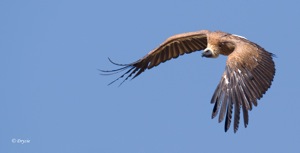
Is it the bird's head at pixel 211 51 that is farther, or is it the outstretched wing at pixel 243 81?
the bird's head at pixel 211 51

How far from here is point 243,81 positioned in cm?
1362

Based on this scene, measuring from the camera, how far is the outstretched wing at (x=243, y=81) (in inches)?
509

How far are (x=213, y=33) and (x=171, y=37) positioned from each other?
1014mm

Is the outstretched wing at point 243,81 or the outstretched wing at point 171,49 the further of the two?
the outstretched wing at point 171,49

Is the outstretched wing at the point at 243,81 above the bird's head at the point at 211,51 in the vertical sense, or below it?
below

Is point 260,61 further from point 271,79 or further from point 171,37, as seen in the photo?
point 171,37

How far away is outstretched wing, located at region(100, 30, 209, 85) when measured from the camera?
16.5 m

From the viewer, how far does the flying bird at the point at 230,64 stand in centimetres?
1303

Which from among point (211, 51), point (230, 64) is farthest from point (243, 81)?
point (211, 51)

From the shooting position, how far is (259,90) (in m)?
13.5

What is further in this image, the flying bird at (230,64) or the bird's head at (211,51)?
the bird's head at (211,51)

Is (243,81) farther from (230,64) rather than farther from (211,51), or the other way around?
(211,51)

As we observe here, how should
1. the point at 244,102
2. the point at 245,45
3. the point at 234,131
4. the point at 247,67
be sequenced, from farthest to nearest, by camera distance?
the point at 245,45
the point at 247,67
the point at 244,102
the point at 234,131

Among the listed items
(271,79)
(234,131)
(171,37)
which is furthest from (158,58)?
(234,131)
